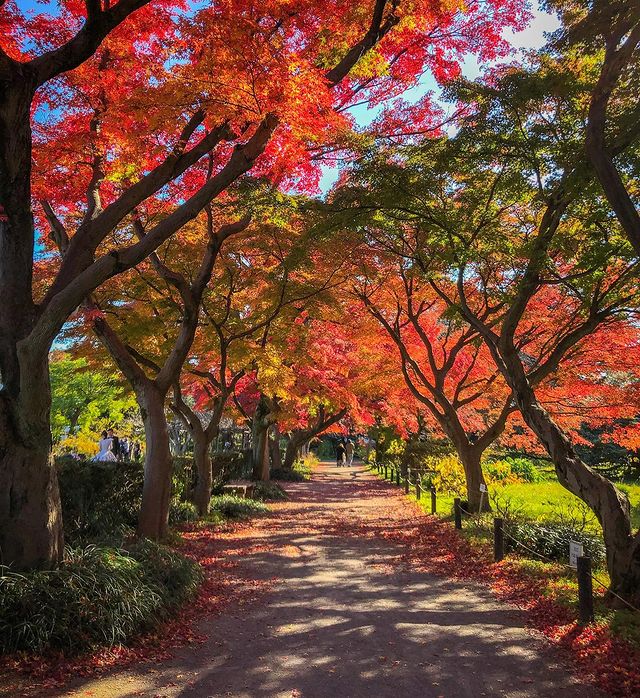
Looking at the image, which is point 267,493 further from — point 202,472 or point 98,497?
point 98,497

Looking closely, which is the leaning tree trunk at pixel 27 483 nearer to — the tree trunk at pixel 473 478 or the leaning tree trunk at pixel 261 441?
the tree trunk at pixel 473 478

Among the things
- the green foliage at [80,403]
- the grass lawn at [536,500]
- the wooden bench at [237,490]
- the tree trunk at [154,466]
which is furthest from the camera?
the green foliage at [80,403]

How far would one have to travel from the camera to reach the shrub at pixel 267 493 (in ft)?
58.3

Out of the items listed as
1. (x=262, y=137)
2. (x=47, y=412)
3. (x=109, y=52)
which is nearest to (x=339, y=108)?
(x=262, y=137)

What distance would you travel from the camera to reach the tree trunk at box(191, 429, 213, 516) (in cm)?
1212

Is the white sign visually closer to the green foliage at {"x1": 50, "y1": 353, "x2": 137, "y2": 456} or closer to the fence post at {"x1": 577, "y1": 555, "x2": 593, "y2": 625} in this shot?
the fence post at {"x1": 577, "y1": 555, "x2": 593, "y2": 625}

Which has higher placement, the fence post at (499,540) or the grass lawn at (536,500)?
the fence post at (499,540)

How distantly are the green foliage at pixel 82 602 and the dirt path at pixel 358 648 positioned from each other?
52 cm

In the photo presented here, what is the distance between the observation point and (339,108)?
8.51m

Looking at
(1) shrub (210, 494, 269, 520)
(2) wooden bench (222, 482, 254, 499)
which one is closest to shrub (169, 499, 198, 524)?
(1) shrub (210, 494, 269, 520)

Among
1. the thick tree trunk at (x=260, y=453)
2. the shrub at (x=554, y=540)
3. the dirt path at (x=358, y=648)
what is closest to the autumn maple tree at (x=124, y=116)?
the dirt path at (x=358, y=648)

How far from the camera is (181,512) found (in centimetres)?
1149

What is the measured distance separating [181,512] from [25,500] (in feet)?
21.9

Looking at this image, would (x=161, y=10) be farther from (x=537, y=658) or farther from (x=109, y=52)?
(x=537, y=658)
